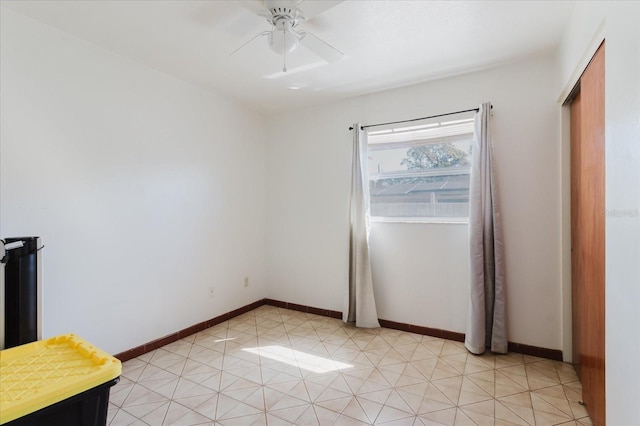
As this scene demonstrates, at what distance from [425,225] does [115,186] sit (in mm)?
2634

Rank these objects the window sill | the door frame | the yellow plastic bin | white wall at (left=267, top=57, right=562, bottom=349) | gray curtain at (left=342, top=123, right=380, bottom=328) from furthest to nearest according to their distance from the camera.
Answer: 1. gray curtain at (left=342, top=123, right=380, bottom=328)
2. the window sill
3. white wall at (left=267, top=57, right=562, bottom=349)
4. the door frame
5. the yellow plastic bin

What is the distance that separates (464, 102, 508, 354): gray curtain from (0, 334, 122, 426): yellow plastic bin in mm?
2446

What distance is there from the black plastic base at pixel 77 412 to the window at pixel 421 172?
254 cm

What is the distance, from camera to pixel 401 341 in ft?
9.05

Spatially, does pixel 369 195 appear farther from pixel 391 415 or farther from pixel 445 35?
pixel 391 415

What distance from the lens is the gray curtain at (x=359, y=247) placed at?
3039mm

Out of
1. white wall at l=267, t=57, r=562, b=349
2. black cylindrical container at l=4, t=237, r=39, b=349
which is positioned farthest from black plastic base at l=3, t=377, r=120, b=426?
white wall at l=267, t=57, r=562, b=349

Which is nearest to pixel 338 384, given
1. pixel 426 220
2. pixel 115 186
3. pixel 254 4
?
pixel 426 220

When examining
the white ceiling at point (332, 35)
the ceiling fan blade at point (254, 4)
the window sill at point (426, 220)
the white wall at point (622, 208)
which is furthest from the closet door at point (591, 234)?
the ceiling fan blade at point (254, 4)

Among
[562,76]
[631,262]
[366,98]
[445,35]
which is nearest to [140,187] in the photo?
[366,98]

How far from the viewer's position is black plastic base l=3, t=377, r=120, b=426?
3.12 ft

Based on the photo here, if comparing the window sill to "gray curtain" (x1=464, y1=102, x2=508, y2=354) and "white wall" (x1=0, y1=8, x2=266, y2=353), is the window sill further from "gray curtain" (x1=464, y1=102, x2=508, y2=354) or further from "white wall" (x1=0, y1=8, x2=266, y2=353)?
"white wall" (x1=0, y1=8, x2=266, y2=353)

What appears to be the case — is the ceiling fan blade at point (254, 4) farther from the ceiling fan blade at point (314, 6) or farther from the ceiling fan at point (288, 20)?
the ceiling fan blade at point (314, 6)

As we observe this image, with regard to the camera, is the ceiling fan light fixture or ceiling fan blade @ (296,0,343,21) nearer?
ceiling fan blade @ (296,0,343,21)
